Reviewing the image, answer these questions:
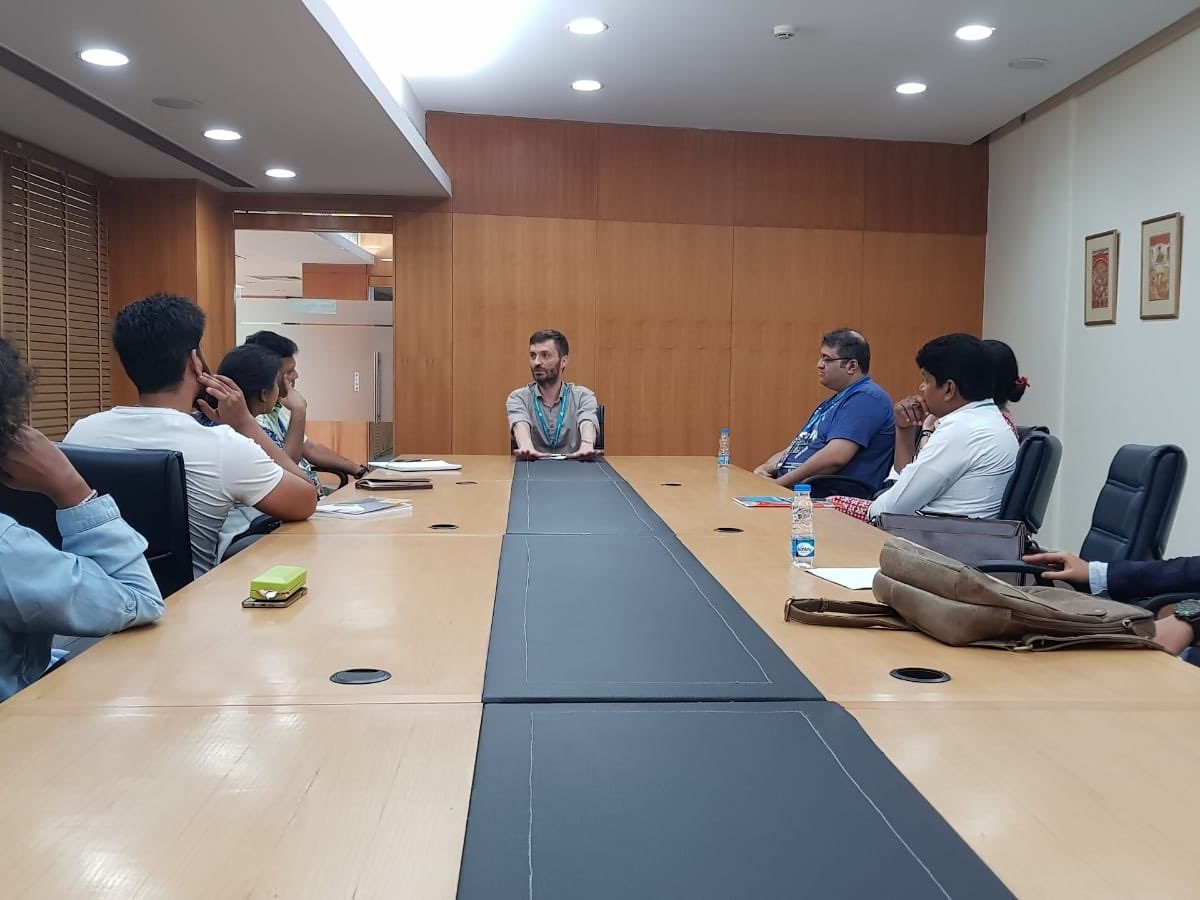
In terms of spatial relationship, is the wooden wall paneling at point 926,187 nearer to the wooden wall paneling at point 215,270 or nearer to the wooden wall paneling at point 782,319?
the wooden wall paneling at point 782,319

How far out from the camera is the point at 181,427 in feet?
8.68

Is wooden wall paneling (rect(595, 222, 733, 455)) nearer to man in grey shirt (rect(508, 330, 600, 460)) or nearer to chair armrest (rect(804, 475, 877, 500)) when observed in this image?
man in grey shirt (rect(508, 330, 600, 460))

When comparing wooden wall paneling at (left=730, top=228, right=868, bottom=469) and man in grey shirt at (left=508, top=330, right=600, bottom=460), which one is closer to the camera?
man in grey shirt at (left=508, top=330, right=600, bottom=460)

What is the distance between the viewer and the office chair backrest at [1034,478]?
3.17 metres

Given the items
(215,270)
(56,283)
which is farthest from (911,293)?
(56,283)

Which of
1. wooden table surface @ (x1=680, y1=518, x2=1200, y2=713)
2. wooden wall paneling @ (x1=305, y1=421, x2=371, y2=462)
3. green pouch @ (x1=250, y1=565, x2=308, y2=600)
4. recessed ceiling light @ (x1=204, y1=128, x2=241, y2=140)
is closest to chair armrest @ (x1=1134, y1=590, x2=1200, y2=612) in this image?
wooden table surface @ (x1=680, y1=518, x2=1200, y2=713)

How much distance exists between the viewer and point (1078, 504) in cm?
621

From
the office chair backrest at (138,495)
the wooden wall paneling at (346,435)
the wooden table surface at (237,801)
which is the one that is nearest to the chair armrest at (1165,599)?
the wooden table surface at (237,801)

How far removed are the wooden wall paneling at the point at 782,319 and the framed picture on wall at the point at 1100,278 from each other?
159 centimetres

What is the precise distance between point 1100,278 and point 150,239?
582cm

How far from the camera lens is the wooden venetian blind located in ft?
17.3

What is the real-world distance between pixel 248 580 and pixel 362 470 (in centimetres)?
263

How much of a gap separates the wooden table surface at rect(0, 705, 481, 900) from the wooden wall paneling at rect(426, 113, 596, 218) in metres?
5.90

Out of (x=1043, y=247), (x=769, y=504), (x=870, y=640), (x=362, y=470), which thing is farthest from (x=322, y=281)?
(x=870, y=640)
